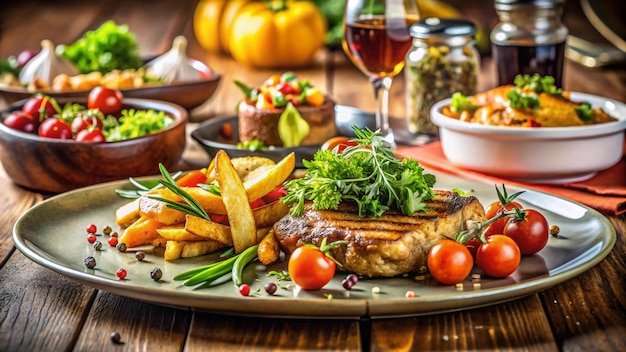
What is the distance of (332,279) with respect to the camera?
2553 mm

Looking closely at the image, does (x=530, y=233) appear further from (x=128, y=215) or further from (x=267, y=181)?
(x=128, y=215)

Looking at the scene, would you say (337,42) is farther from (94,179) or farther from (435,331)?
(435,331)

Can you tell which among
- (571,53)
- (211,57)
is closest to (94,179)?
(211,57)

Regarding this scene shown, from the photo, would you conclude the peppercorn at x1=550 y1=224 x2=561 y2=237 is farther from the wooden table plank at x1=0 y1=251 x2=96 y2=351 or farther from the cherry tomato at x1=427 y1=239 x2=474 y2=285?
the wooden table plank at x1=0 y1=251 x2=96 y2=351

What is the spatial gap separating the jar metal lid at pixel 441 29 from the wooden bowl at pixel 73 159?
1305mm

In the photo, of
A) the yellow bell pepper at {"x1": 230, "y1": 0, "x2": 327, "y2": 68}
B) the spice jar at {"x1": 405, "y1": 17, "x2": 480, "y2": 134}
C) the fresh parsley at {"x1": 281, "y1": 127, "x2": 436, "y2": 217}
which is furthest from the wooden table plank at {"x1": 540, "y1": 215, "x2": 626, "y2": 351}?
the yellow bell pepper at {"x1": 230, "y1": 0, "x2": 327, "y2": 68}

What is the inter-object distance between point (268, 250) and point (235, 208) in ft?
0.62

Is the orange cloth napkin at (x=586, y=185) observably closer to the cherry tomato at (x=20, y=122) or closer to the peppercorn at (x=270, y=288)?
the peppercorn at (x=270, y=288)

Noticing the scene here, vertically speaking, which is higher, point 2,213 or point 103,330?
point 103,330

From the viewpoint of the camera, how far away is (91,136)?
3.83 meters

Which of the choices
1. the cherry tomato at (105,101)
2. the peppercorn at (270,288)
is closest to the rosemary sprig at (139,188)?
the peppercorn at (270,288)

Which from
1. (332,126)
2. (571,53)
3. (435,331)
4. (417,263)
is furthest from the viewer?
(571,53)

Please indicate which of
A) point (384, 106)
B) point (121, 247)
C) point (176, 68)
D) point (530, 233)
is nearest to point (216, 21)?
point (176, 68)

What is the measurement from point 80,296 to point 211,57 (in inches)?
182
